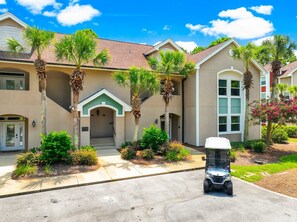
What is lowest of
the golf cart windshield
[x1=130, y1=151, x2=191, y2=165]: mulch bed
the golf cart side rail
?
[x1=130, y1=151, x2=191, y2=165]: mulch bed

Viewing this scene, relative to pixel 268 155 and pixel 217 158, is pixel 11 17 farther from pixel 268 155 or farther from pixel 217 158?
pixel 268 155

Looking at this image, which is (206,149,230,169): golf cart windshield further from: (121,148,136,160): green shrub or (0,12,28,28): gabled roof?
(0,12,28,28): gabled roof

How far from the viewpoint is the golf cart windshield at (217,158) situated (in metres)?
8.98

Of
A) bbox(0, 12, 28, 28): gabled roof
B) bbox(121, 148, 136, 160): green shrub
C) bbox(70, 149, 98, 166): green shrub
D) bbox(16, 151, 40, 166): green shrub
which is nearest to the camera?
bbox(16, 151, 40, 166): green shrub

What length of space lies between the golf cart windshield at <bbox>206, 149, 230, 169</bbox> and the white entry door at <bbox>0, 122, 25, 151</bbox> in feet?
51.3

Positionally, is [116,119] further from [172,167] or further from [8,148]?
[8,148]

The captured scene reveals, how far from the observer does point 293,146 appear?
19.0 m

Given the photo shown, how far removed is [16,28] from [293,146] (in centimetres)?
2650

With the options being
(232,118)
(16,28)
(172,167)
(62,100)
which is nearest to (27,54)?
(16,28)

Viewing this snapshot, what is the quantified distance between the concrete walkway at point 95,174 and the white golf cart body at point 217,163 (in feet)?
10.1

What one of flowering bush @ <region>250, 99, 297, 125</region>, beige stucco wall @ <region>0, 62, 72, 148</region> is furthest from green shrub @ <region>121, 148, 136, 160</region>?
flowering bush @ <region>250, 99, 297, 125</region>

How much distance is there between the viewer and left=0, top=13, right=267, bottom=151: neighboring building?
601 inches

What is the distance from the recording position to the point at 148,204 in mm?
7629

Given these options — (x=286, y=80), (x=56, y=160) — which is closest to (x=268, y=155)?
(x=56, y=160)
